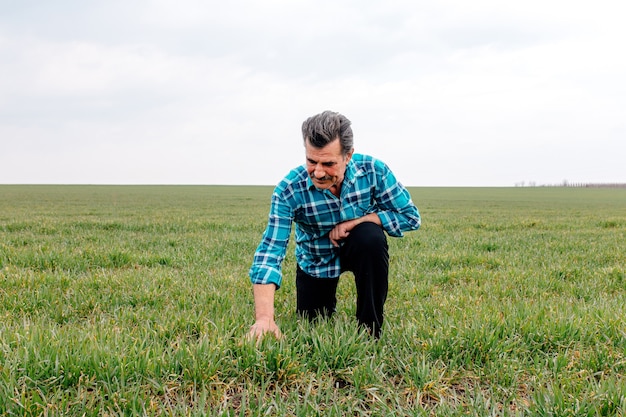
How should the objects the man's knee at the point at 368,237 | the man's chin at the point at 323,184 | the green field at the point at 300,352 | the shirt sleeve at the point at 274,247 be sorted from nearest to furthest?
1. the green field at the point at 300,352
2. the shirt sleeve at the point at 274,247
3. the man's chin at the point at 323,184
4. the man's knee at the point at 368,237

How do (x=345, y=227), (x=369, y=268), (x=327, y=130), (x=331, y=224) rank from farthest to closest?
(x=331, y=224) → (x=345, y=227) → (x=369, y=268) → (x=327, y=130)

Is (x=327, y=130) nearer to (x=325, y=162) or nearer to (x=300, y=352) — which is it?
(x=325, y=162)

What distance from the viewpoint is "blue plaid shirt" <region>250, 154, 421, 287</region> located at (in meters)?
3.79

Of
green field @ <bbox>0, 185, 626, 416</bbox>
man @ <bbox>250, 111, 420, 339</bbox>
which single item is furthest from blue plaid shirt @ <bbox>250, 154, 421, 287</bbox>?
green field @ <bbox>0, 185, 626, 416</bbox>

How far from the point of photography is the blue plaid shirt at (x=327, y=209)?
3791mm

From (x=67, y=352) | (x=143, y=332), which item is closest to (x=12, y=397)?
(x=67, y=352)

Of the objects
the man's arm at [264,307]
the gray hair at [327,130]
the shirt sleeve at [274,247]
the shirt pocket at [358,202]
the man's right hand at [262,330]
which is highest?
the gray hair at [327,130]

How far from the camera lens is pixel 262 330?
3215mm

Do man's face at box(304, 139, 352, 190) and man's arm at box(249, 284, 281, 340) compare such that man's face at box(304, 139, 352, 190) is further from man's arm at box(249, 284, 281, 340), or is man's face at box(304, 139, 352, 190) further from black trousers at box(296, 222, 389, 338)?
man's arm at box(249, 284, 281, 340)

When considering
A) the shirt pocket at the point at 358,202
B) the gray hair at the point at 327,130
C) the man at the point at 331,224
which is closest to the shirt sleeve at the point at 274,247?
the man at the point at 331,224

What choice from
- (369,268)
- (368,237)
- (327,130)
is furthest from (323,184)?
(369,268)

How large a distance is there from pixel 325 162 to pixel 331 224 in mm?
806

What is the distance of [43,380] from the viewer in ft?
8.80

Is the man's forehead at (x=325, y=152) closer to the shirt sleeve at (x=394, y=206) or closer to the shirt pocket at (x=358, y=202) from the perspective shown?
the shirt pocket at (x=358, y=202)
